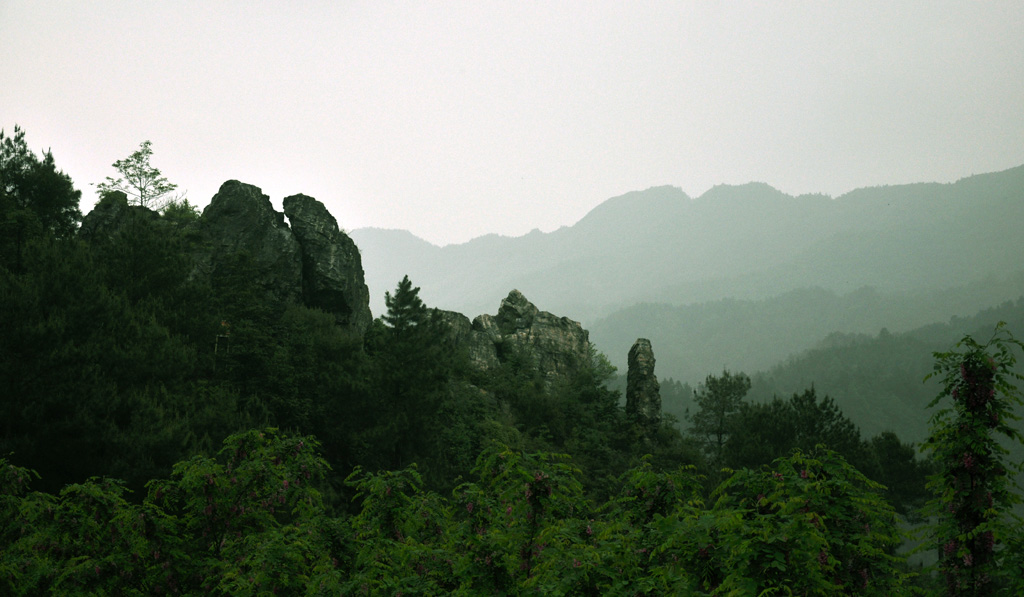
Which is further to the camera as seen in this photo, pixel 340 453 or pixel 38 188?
pixel 38 188

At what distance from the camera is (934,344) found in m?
159

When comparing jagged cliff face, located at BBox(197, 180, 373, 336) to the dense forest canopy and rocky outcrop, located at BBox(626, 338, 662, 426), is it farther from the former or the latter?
rocky outcrop, located at BBox(626, 338, 662, 426)

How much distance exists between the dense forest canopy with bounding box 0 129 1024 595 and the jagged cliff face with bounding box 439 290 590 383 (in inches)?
18.1

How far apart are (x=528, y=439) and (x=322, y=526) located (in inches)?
1070

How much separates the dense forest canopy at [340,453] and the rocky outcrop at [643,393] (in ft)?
2.14

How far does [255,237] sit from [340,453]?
46.1 ft

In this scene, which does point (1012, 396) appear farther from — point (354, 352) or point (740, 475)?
point (354, 352)

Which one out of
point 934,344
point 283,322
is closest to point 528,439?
point 283,322

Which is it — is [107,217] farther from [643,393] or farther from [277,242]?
[643,393]

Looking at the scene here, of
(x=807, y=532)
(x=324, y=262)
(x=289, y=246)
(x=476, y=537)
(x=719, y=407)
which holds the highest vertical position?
(x=289, y=246)

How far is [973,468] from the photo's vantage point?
695 centimetres

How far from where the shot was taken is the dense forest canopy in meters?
6.12

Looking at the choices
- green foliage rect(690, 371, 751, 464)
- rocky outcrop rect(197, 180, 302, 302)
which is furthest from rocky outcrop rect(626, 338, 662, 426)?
rocky outcrop rect(197, 180, 302, 302)

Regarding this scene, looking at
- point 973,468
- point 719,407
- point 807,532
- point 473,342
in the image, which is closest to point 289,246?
point 473,342
